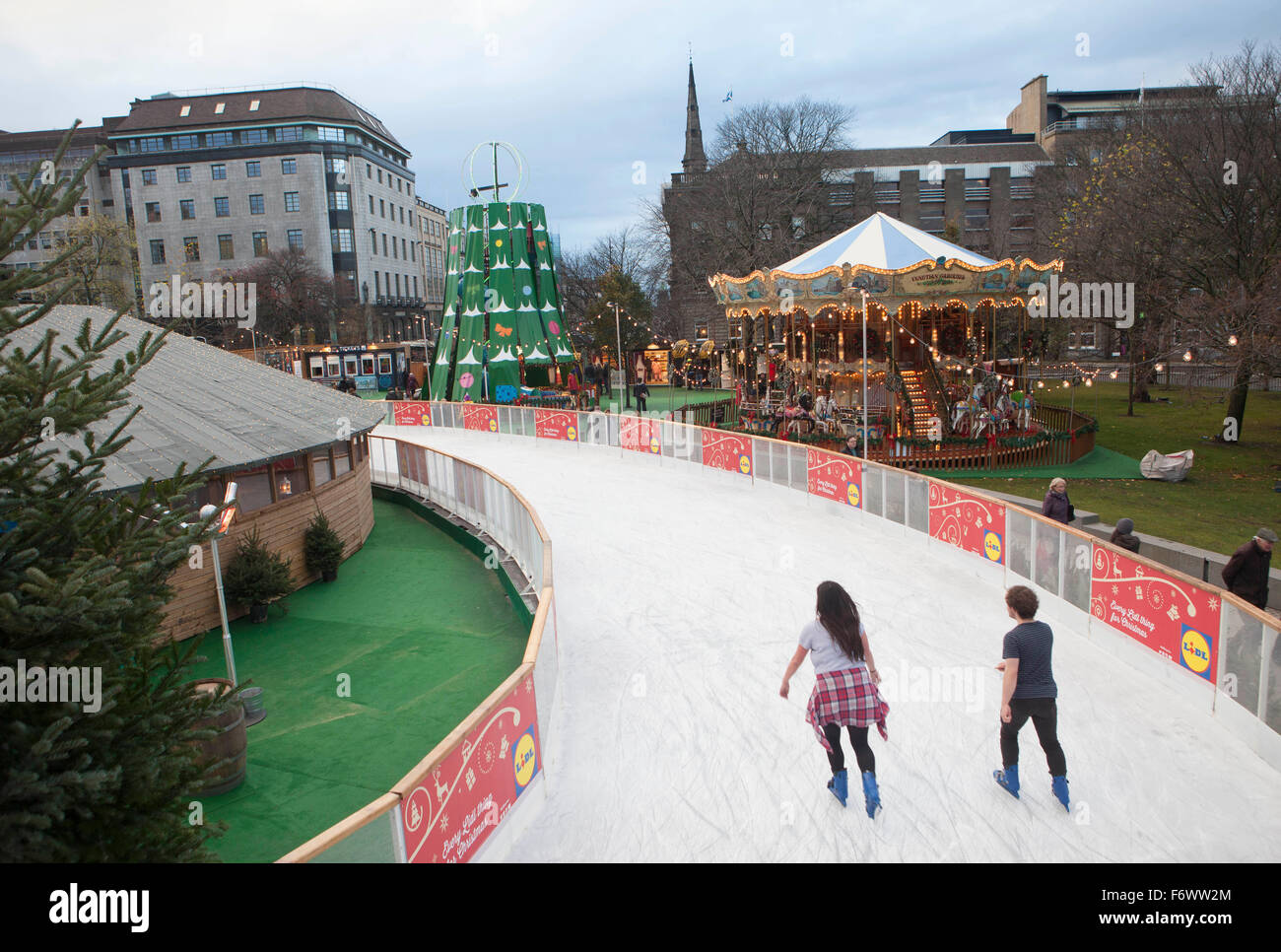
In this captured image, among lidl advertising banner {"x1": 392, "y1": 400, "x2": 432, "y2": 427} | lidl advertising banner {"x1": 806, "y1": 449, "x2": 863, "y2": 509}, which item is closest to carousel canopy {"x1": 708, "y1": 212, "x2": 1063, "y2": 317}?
lidl advertising banner {"x1": 806, "y1": 449, "x2": 863, "y2": 509}

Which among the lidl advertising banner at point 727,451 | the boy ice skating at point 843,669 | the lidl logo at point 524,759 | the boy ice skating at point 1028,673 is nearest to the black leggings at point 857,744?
the boy ice skating at point 843,669

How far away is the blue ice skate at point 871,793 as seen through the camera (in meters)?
6.28

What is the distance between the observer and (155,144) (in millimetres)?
65000

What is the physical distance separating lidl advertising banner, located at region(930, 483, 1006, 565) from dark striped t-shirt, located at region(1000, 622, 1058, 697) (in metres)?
5.63

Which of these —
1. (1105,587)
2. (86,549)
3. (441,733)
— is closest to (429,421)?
(441,733)

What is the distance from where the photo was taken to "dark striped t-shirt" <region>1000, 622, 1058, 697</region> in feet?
19.5

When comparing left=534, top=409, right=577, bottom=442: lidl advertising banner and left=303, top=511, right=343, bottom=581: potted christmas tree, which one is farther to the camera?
left=534, top=409, right=577, bottom=442: lidl advertising banner

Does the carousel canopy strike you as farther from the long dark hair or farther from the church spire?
the church spire

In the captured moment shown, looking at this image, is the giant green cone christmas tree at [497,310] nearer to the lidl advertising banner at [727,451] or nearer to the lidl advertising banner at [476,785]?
the lidl advertising banner at [727,451]

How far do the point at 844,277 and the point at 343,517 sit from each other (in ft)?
44.6

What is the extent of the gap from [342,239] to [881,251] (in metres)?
53.7

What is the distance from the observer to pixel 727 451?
63.9 feet
